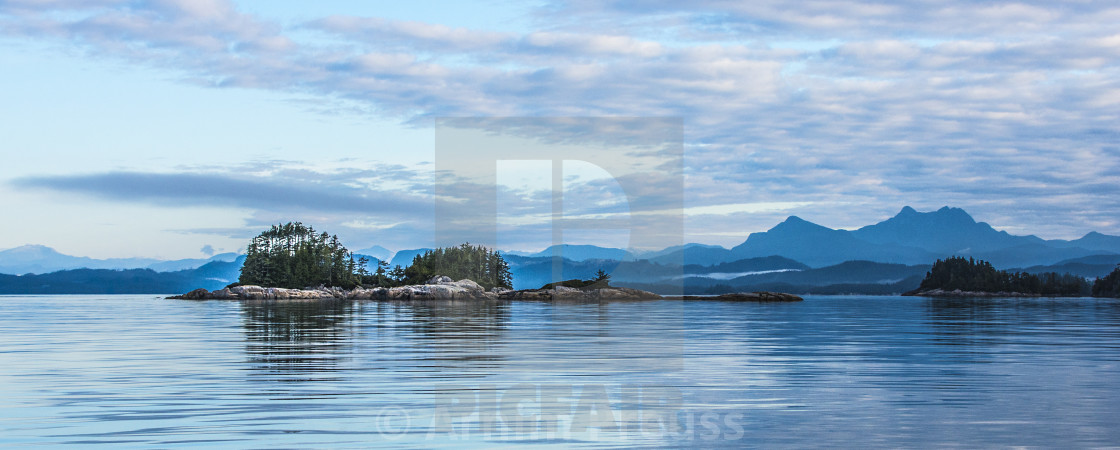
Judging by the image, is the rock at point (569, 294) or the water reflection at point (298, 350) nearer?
the water reflection at point (298, 350)

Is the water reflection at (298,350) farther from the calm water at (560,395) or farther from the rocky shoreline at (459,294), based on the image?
the rocky shoreline at (459,294)

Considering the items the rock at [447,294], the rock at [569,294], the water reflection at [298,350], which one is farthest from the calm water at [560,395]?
the rock at [569,294]

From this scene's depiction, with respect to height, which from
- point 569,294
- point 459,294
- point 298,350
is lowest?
point 569,294

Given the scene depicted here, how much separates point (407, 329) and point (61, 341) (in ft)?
63.8

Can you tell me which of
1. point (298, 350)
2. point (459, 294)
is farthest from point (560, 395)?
point (459, 294)

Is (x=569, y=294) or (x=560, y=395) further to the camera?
(x=569, y=294)

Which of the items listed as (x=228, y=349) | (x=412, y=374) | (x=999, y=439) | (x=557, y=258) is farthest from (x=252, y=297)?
(x=999, y=439)

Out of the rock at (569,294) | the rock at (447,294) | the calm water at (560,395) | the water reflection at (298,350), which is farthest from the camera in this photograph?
the rock at (569,294)

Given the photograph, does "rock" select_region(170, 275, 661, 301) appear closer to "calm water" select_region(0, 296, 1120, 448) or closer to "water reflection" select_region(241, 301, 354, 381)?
"water reflection" select_region(241, 301, 354, 381)

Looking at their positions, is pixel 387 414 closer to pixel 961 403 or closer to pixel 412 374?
pixel 412 374

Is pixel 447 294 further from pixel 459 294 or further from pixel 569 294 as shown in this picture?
pixel 569 294

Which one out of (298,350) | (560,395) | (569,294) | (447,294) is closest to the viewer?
(560,395)

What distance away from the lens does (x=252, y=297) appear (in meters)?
196

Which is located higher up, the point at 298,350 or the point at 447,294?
the point at 298,350
